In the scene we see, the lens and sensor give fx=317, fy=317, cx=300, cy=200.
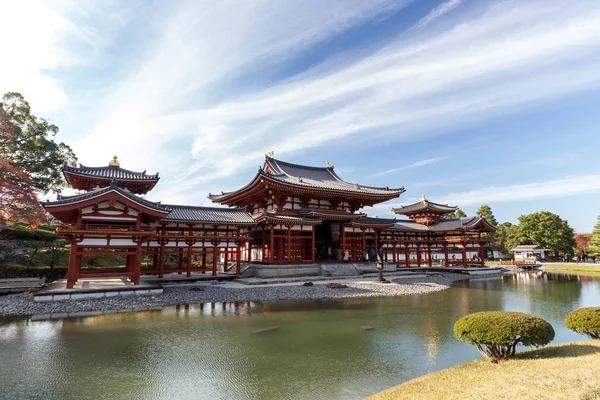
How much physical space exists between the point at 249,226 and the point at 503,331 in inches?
819

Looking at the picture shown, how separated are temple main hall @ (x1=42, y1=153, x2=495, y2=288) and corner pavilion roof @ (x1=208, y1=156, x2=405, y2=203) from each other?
0.42 feet

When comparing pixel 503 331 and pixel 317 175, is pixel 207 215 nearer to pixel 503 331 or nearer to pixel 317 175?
pixel 317 175

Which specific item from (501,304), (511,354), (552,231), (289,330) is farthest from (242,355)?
(552,231)

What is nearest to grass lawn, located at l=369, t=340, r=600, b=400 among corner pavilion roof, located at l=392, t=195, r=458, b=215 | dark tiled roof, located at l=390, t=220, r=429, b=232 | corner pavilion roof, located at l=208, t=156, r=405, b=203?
corner pavilion roof, located at l=208, t=156, r=405, b=203

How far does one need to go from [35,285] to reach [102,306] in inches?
357

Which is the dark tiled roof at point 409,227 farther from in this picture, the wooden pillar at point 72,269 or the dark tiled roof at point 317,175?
the wooden pillar at point 72,269

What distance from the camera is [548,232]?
56.5 m

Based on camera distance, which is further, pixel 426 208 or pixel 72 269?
pixel 426 208

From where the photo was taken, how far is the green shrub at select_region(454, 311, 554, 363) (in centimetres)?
673

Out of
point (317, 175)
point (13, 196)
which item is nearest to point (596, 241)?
point (317, 175)

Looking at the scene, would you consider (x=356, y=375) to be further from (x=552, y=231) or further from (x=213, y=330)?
(x=552, y=231)

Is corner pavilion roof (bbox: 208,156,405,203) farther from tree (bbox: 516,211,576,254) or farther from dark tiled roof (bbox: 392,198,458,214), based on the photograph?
tree (bbox: 516,211,576,254)

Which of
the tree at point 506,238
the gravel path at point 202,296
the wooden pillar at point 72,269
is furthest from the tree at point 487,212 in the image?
the wooden pillar at point 72,269

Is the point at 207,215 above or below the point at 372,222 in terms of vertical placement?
above
